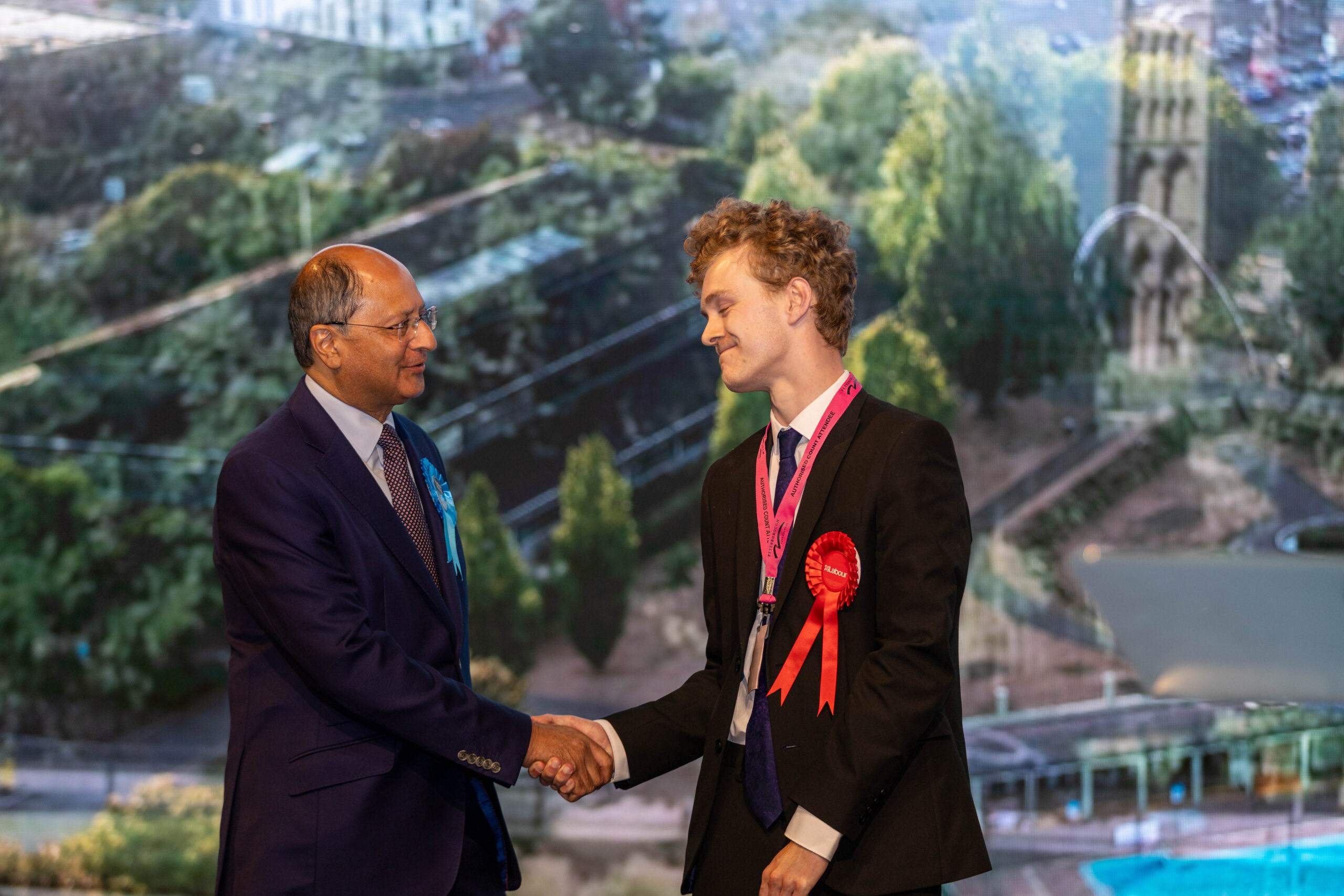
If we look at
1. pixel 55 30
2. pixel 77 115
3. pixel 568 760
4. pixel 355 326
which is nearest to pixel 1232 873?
pixel 568 760

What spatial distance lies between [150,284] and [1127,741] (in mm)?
4182

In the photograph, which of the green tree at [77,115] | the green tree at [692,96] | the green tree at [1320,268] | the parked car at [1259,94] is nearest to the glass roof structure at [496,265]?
the green tree at [692,96]

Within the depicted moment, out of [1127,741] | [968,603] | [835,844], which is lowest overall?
[1127,741]

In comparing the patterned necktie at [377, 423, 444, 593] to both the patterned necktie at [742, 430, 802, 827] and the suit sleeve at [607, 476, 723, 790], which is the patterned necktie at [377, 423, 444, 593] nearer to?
the suit sleeve at [607, 476, 723, 790]

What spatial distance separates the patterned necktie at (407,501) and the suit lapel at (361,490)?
0.04 m

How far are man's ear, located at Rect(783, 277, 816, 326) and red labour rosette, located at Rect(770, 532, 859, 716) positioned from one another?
1.00 ft

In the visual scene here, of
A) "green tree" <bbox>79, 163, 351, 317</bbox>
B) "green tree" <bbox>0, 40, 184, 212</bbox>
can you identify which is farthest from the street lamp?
"green tree" <bbox>0, 40, 184, 212</bbox>

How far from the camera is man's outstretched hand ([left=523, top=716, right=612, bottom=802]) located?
1.94 m

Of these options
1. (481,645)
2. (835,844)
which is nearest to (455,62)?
(481,645)

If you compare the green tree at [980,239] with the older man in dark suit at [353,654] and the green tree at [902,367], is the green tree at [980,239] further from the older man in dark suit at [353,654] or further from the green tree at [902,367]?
the older man in dark suit at [353,654]

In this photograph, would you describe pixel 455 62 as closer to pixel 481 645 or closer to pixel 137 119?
pixel 137 119

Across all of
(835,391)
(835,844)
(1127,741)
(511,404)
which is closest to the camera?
(835,844)

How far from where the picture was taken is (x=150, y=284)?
4.93 meters

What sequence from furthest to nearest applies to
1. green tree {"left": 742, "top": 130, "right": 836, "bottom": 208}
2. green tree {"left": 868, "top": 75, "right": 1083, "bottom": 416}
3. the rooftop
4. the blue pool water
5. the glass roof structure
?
the rooftop
the glass roof structure
green tree {"left": 742, "top": 130, "right": 836, "bottom": 208}
green tree {"left": 868, "top": 75, "right": 1083, "bottom": 416}
the blue pool water
